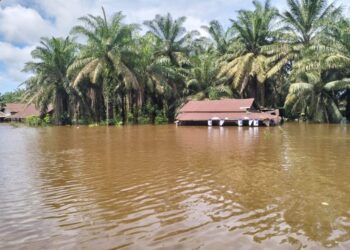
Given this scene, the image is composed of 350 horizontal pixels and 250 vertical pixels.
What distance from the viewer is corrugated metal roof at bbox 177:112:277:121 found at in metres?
29.6

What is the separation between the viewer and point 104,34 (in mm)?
34750

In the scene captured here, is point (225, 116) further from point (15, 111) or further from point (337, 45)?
point (15, 111)

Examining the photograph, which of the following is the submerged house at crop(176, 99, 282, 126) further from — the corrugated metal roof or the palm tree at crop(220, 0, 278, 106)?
the palm tree at crop(220, 0, 278, 106)

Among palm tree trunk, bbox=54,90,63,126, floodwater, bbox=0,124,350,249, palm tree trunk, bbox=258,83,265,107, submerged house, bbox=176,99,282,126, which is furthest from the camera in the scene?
palm tree trunk, bbox=54,90,63,126

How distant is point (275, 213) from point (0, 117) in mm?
71913

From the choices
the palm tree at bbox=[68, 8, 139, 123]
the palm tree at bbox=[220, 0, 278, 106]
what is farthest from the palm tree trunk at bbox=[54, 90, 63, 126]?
the palm tree at bbox=[220, 0, 278, 106]

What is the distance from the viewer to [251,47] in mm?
37375

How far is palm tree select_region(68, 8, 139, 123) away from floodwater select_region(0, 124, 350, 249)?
22802mm

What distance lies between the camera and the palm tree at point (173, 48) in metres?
39.2

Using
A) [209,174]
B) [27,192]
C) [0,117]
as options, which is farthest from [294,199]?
[0,117]

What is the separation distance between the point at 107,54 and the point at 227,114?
12237mm

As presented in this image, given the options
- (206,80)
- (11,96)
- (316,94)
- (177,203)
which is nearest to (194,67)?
(206,80)

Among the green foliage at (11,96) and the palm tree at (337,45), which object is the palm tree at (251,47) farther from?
the green foliage at (11,96)

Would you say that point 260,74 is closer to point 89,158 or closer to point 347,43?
point 347,43
